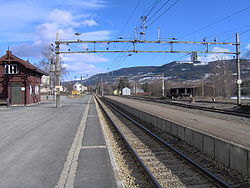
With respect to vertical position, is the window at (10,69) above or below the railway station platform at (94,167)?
above

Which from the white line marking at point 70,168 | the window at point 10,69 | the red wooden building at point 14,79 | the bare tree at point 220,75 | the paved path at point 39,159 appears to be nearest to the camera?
the white line marking at point 70,168

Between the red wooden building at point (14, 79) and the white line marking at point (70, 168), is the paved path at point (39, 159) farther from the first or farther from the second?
the red wooden building at point (14, 79)

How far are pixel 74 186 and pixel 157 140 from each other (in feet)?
20.2

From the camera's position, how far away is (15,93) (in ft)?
106

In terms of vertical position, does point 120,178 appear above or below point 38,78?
below

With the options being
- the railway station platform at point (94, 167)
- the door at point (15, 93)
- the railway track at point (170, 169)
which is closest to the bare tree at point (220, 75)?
the door at point (15, 93)

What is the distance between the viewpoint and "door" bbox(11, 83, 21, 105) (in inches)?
1275

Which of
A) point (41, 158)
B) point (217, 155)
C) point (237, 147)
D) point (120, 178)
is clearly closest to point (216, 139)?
point (217, 155)

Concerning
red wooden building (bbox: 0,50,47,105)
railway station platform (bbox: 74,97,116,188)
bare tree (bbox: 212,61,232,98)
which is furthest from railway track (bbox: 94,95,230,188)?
bare tree (bbox: 212,61,232,98)

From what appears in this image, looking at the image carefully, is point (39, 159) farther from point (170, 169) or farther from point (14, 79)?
point (14, 79)

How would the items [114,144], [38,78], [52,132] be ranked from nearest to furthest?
[114,144]
[52,132]
[38,78]

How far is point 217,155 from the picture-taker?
7.33 meters

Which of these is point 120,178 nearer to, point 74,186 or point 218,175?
point 74,186

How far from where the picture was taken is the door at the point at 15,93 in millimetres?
32375
